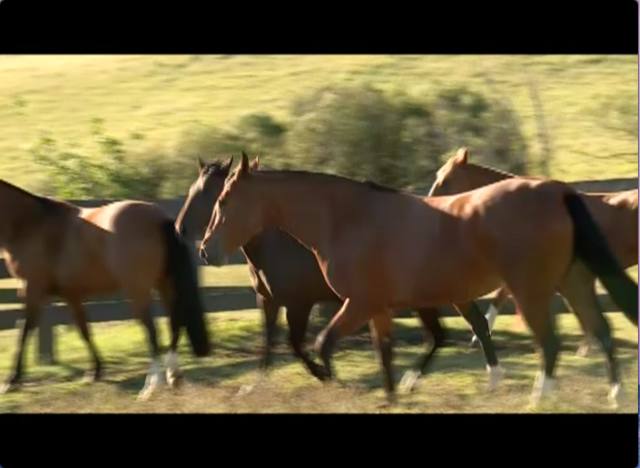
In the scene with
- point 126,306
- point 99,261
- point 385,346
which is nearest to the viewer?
point 385,346

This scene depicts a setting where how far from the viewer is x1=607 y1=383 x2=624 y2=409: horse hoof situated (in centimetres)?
672

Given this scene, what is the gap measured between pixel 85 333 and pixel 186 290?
37.6 inches

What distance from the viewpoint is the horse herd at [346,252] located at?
6.26 m

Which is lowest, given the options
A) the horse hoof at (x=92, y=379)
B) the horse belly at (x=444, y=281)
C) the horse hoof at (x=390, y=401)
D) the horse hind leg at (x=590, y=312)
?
the horse hoof at (x=92, y=379)

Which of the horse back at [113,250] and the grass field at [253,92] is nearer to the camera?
the horse back at [113,250]

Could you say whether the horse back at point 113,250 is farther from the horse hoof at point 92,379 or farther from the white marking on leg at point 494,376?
the white marking on leg at point 494,376

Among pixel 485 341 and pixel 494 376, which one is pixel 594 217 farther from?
pixel 494 376

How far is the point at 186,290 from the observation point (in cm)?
745

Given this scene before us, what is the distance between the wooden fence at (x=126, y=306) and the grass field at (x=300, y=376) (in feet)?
0.44

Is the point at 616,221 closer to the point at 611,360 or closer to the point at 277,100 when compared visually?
the point at 611,360

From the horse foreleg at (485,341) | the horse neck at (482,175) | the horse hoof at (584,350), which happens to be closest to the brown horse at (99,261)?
the horse foreleg at (485,341)

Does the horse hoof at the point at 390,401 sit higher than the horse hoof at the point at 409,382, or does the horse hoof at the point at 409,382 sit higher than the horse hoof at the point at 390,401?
the horse hoof at the point at 390,401

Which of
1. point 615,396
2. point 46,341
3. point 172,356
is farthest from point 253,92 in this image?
point 615,396
